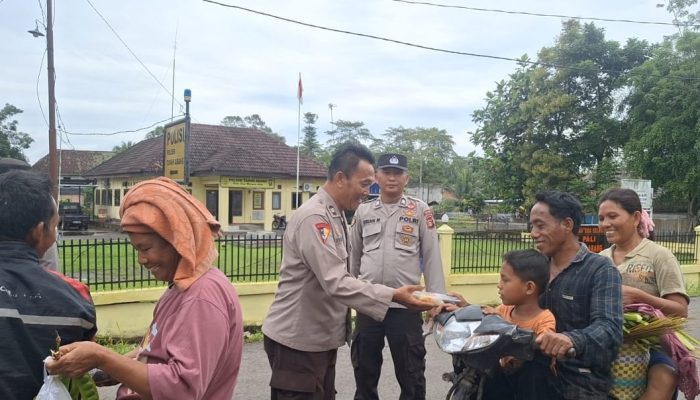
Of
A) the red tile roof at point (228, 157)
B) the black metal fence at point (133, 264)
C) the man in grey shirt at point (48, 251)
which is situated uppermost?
the red tile roof at point (228, 157)

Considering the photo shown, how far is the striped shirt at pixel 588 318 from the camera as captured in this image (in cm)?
204

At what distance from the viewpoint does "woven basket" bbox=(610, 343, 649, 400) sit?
7.49 ft

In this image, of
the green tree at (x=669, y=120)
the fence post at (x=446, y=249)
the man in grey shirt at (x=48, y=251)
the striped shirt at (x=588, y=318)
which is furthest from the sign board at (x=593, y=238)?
the green tree at (x=669, y=120)

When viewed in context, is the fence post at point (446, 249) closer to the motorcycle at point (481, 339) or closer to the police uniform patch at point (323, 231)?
the police uniform patch at point (323, 231)

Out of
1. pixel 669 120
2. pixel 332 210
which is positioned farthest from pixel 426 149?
pixel 332 210

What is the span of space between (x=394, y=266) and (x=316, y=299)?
4.04ft

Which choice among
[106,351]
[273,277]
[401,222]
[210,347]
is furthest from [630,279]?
[273,277]

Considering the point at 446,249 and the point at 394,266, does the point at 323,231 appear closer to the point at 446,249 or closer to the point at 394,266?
the point at 394,266

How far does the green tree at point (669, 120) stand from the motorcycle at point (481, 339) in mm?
19186

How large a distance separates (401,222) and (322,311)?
1384 millimetres

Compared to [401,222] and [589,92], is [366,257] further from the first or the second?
[589,92]

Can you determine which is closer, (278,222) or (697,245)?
(697,245)

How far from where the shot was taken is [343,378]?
16.6 ft

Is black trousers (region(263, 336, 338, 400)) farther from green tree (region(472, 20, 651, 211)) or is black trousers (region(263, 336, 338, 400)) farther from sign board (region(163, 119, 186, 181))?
green tree (region(472, 20, 651, 211))
